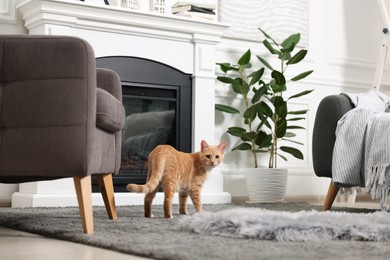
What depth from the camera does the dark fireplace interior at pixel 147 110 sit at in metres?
4.04

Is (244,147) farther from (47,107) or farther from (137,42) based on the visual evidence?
(47,107)

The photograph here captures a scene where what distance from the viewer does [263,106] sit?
4.47m

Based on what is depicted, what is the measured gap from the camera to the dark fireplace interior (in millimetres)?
4043

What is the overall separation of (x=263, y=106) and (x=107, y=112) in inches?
87.7

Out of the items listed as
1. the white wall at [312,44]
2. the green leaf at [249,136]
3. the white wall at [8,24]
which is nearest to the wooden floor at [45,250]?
the white wall at [8,24]

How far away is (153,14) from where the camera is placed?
13.3 feet

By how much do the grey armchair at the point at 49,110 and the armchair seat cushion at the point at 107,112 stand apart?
4.3 inches

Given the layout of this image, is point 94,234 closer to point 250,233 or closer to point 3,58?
point 250,233

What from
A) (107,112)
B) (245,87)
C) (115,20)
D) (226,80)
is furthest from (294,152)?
(107,112)

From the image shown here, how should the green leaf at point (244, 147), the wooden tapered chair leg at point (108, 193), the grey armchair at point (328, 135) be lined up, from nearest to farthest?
the wooden tapered chair leg at point (108, 193) < the grey armchair at point (328, 135) < the green leaf at point (244, 147)

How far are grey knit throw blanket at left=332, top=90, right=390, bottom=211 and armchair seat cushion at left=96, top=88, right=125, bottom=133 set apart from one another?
126 cm

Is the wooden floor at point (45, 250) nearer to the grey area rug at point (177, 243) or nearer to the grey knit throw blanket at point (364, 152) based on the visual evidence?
the grey area rug at point (177, 243)

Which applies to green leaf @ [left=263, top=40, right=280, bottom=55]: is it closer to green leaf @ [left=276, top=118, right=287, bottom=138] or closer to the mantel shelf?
the mantel shelf

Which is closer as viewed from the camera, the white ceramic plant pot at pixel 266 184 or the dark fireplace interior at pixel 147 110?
the dark fireplace interior at pixel 147 110
